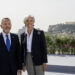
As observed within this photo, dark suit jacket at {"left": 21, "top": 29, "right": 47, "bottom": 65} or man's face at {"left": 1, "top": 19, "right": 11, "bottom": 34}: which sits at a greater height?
man's face at {"left": 1, "top": 19, "right": 11, "bottom": 34}

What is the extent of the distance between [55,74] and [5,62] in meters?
3.32

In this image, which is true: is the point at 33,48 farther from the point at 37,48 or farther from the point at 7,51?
the point at 7,51

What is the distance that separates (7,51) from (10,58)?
0.38ft

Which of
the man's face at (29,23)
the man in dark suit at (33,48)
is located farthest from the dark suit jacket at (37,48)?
the man's face at (29,23)

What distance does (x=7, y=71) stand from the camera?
2.93 meters

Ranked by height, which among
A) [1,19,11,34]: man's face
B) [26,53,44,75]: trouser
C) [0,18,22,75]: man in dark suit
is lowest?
[26,53,44,75]: trouser

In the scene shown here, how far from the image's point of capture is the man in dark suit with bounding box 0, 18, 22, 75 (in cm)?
290

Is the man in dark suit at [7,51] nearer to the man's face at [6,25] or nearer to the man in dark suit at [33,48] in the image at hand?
the man's face at [6,25]

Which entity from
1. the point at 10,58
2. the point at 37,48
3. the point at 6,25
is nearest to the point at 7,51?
the point at 10,58

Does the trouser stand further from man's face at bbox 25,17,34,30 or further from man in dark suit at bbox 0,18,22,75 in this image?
man's face at bbox 25,17,34,30

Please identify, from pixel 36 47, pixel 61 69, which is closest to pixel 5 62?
pixel 36 47

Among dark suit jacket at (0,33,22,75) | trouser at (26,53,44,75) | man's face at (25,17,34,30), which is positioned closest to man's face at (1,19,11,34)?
dark suit jacket at (0,33,22,75)

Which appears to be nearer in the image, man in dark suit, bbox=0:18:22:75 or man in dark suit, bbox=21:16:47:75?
man in dark suit, bbox=0:18:22:75

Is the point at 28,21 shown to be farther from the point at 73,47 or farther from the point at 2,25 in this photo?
the point at 73,47
